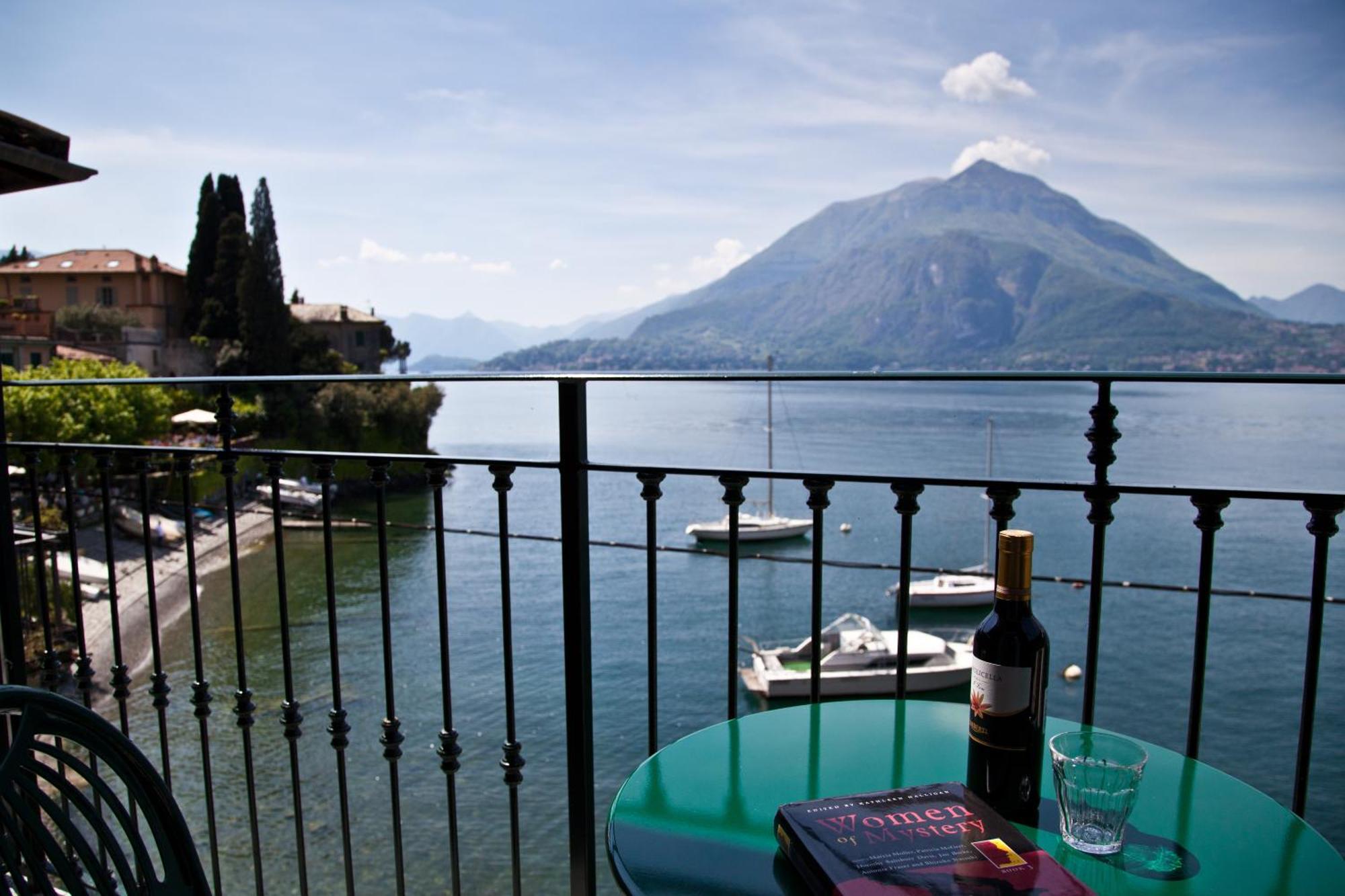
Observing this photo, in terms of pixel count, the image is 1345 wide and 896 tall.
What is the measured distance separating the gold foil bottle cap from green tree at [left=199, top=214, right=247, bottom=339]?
47.8 meters

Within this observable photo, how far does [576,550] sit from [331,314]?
58027mm

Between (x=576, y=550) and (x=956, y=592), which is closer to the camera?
(x=576, y=550)

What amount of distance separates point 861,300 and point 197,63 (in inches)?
4985

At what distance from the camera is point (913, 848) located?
3.10 feet

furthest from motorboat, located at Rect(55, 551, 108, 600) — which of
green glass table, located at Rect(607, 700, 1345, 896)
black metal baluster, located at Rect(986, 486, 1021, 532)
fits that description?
black metal baluster, located at Rect(986, 486, 1021, 532)

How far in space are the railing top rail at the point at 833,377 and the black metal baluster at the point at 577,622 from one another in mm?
100

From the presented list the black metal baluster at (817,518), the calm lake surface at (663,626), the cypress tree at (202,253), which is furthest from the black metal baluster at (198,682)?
the cypress tree at (202,253)

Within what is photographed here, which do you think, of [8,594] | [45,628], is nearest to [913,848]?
[45,628]

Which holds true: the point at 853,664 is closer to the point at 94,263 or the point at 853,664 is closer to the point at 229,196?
the point at 229,196

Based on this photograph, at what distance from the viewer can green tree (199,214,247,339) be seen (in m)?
43.2

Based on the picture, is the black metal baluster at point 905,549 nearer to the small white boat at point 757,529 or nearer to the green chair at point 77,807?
the green chair at point 77,807

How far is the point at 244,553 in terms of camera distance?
36250 mm

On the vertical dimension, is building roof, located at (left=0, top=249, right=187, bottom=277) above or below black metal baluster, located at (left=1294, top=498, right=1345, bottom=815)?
above

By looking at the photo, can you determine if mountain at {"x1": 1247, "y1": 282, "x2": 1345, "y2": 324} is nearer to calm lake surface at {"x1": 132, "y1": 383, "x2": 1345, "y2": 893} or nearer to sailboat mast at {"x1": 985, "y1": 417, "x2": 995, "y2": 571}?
calm lake surface at {"x1": 132, "y1": 383, "x2": 1345, "y2": 893}
